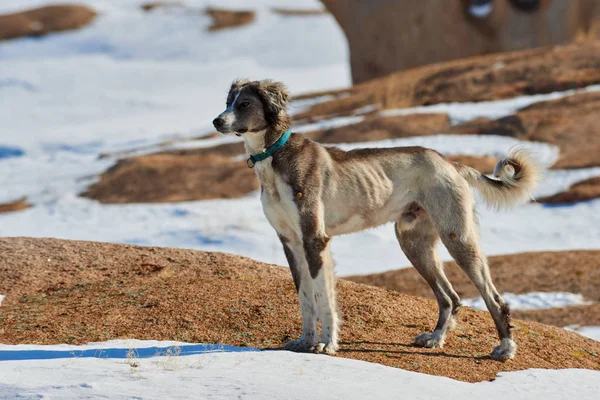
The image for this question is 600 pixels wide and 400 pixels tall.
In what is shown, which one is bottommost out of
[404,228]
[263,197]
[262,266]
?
[262,266]

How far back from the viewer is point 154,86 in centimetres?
6550

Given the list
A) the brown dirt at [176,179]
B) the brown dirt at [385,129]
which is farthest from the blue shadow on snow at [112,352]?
the brown dirt at [385,129]

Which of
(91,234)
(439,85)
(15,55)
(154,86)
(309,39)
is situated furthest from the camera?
(309,39)

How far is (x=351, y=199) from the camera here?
879cm

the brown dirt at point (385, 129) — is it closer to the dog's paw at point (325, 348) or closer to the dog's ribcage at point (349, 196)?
the dog's ribcage at point (349, 196)

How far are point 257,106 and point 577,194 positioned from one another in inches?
673

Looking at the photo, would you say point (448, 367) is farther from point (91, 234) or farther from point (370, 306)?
point (91, 234)

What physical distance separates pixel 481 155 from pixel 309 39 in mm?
50933

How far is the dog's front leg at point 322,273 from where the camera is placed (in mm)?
8320

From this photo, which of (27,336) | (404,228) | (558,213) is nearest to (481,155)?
(558,213)

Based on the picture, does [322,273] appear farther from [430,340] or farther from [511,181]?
[511,181]

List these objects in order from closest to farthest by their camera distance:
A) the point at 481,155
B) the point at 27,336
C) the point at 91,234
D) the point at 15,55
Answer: the point at 27,336, the point at 91,234, the point at 481,155, the point at 15,55

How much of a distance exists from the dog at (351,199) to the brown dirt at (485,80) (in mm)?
25293

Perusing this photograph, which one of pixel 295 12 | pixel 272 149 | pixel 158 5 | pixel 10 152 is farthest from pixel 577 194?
pixel 158 5
